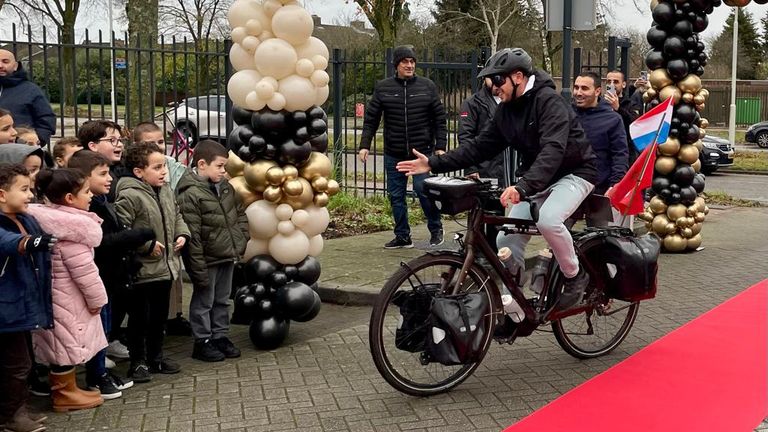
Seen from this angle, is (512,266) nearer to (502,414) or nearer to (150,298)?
(502,414)

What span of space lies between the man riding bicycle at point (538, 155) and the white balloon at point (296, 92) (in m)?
1.08

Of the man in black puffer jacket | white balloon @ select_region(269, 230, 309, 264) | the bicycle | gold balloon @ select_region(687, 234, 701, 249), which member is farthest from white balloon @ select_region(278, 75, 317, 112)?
gold balloon @ select_region(687, 234, 701, 249)

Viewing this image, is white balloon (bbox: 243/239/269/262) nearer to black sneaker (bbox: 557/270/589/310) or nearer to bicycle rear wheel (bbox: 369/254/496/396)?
bicycle rear wheel (bbox: 369/254/496/396)

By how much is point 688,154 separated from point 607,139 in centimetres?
294

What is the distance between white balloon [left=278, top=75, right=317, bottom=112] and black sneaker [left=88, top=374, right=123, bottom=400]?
84.3 inches

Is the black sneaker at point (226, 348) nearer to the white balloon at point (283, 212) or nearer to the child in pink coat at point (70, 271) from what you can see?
the white balloon at point (283, 212)

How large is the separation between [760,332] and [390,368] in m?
3.04

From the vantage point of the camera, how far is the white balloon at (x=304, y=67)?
19.7 feet

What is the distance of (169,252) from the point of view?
538 centimetres

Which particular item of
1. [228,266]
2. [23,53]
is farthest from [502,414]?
[23,53]

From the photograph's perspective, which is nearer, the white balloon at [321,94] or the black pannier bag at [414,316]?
the black pannier bag at [414,316]

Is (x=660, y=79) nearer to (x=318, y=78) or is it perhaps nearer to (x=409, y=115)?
(x=409, y=115)

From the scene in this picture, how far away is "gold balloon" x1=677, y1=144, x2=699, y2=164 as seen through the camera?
32.6ft

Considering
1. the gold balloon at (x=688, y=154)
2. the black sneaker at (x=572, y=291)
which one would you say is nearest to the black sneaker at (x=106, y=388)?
the black sneaker at (x=572, y=291)
